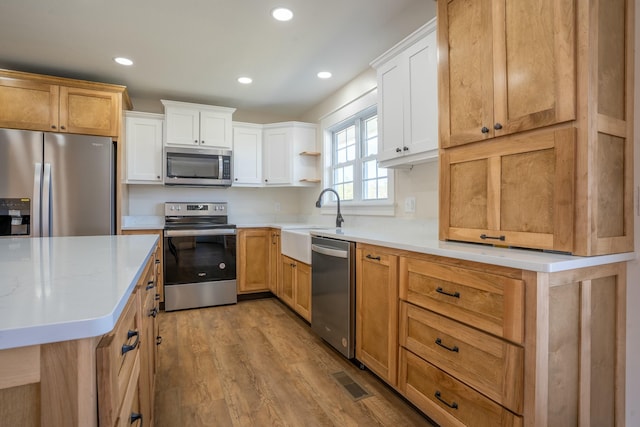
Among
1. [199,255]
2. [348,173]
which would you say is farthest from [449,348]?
[199,255]

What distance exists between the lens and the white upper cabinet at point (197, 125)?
3762 millimetres

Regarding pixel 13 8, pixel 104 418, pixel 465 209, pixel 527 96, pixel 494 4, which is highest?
pixel 13 8

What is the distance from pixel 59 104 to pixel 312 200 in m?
2.85

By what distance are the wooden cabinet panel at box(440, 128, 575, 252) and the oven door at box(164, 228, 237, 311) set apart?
2.66 m

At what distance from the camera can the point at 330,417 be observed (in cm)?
172

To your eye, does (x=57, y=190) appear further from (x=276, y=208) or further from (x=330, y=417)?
(x=330, y=417)

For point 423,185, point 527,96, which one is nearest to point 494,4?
point 527,96

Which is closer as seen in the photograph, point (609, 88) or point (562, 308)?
point (562, 308)

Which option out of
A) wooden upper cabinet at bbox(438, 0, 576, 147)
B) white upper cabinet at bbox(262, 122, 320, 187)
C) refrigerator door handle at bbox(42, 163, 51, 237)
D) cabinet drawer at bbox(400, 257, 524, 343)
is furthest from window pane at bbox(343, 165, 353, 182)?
refrigerator door handle at bbox(42, 163, 51, 237)

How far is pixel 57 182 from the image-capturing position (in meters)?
3.04

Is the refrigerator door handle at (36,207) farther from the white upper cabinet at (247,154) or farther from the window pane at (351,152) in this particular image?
the window pane at (351,152)

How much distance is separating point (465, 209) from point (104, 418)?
5.45 feet

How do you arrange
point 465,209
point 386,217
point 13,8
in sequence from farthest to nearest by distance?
point 386,217
point 13,8
point 465,209

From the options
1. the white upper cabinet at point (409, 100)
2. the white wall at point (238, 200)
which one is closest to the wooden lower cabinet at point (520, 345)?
the white upper cabinet at point (409, 100)
